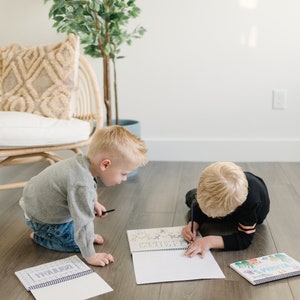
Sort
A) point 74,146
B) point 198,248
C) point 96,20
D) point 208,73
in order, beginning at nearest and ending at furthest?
point 198,248 → point 74,146 → point 96,20 → point 208,73

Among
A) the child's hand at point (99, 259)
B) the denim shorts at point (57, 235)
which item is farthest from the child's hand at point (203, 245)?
the denim shorts at point (57, 235)

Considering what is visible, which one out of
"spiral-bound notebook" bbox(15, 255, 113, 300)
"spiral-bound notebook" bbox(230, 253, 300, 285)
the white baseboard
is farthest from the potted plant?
"spiral-bound notebook" bbox(230, 253, 300, 285)

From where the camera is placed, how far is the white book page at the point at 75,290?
134cm

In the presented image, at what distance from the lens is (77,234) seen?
4.90 feet

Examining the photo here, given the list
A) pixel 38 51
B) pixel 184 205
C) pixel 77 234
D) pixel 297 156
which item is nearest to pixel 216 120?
pixel 297 156

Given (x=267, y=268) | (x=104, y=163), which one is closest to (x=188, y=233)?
(x=267, y=268)

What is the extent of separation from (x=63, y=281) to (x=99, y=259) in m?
0.16

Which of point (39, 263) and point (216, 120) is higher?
point (216, 120)

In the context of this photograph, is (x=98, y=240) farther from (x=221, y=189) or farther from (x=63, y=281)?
(x=221, y=189)

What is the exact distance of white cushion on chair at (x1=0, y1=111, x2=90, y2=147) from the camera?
2092 mm

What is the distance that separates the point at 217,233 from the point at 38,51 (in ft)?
4.49

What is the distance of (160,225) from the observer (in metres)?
1.90

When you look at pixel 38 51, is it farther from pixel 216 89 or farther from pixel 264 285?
pixel 264 285

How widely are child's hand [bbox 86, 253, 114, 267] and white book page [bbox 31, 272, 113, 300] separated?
0.08 meters
